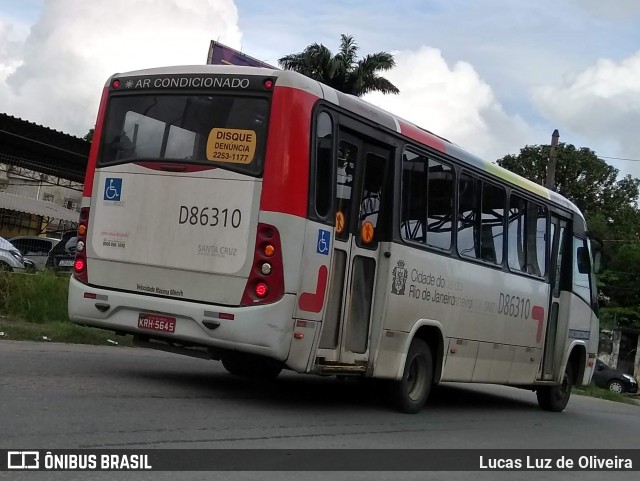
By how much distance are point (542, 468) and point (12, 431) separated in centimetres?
469

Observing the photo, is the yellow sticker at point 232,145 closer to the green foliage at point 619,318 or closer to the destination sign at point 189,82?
the destination sign at point 189,82

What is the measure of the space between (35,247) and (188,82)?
1759 cm

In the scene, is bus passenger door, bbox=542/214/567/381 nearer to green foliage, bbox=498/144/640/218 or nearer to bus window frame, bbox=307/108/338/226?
bus window frame, bbox=307/108/338/226

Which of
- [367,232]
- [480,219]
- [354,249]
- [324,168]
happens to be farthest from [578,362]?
[324,168]

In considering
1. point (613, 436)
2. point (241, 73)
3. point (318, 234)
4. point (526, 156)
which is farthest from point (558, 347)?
point (526, 156)

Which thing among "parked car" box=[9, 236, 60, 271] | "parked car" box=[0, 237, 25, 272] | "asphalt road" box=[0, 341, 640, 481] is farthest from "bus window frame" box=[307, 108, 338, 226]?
"parked car" box=[9, 236, 60, 271]

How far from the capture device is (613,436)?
11.2 m

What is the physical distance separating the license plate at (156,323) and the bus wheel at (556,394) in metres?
7.38

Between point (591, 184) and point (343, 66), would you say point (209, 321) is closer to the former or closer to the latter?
point (343, 66)

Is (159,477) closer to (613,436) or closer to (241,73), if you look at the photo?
(241,73)

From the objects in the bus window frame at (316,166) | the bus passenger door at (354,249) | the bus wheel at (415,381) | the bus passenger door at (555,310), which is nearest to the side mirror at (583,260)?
the bus passenger door at (555,310)

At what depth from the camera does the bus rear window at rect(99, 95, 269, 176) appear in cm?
797

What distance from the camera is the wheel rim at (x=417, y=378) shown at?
9.70m

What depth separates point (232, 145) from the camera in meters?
8.03
